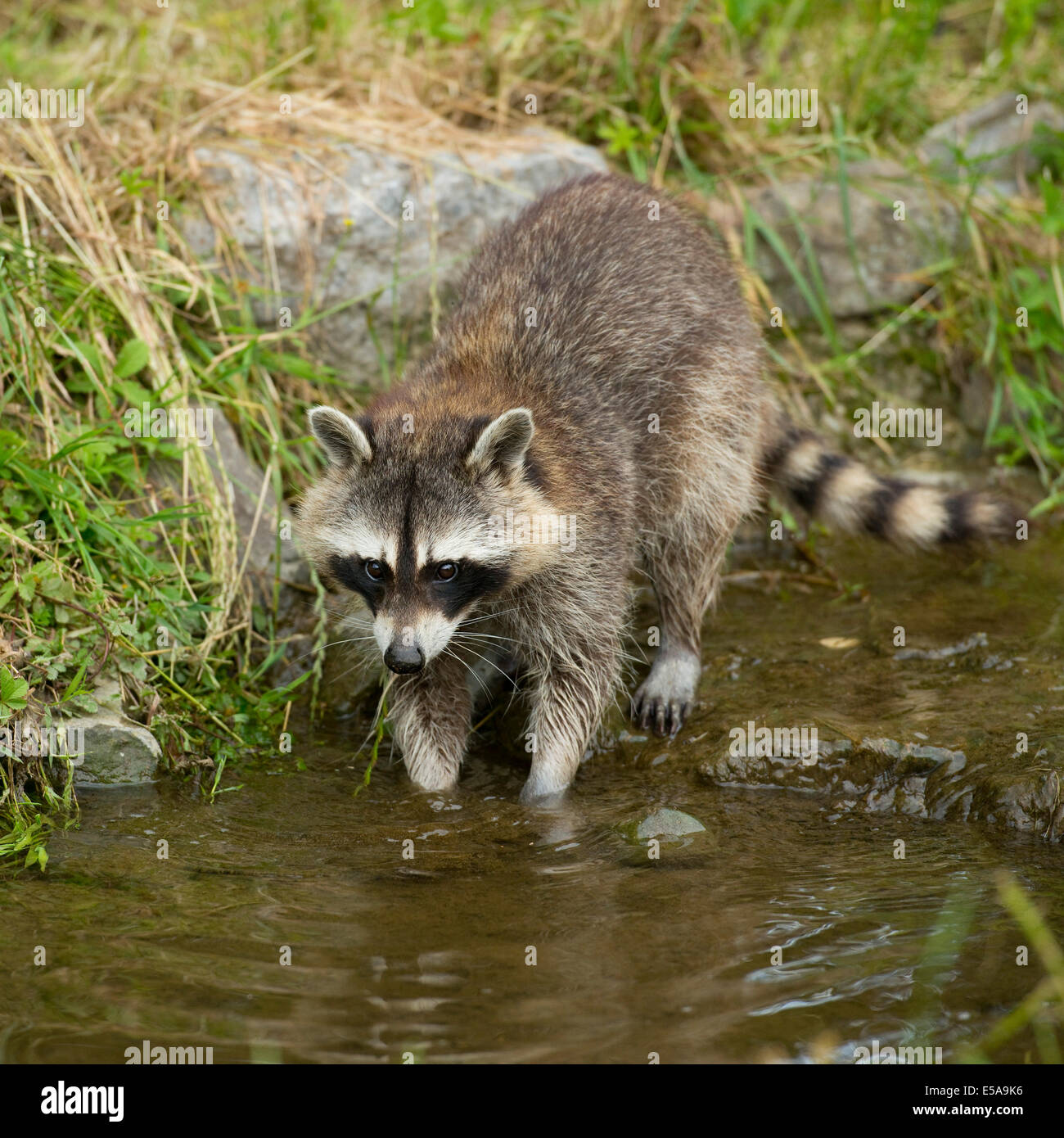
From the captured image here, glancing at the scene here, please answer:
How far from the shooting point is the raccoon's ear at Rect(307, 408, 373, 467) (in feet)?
14.2

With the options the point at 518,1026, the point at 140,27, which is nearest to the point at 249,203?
the point at 140,27

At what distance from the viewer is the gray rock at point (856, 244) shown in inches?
275

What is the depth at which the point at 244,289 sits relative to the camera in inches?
234

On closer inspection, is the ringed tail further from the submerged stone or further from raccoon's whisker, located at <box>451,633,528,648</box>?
raccoon's whisker, located at <box>451,633,528,648</box>

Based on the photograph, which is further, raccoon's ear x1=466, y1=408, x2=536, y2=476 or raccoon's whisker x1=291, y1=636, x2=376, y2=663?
raccoon's whisker x1=291, y1=636, x2=376, y2=663

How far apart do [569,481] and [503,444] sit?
0.41 m

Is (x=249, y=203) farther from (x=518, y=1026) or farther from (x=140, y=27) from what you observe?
(x=518, y=1026)

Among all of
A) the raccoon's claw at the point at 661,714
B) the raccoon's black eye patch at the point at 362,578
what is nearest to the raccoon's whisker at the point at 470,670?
the raccoon's black eye patch at the point at 362,578

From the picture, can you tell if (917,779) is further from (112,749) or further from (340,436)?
(112,749)

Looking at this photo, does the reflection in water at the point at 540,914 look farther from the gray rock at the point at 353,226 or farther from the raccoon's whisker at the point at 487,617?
the gray rock at the point at 353,226

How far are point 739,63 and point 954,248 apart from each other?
5.41ft

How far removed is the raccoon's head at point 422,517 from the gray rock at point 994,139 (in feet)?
13.4

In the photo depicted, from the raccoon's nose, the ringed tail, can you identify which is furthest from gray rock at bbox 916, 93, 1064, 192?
the raccoon's nose

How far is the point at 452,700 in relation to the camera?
482 centimetres
